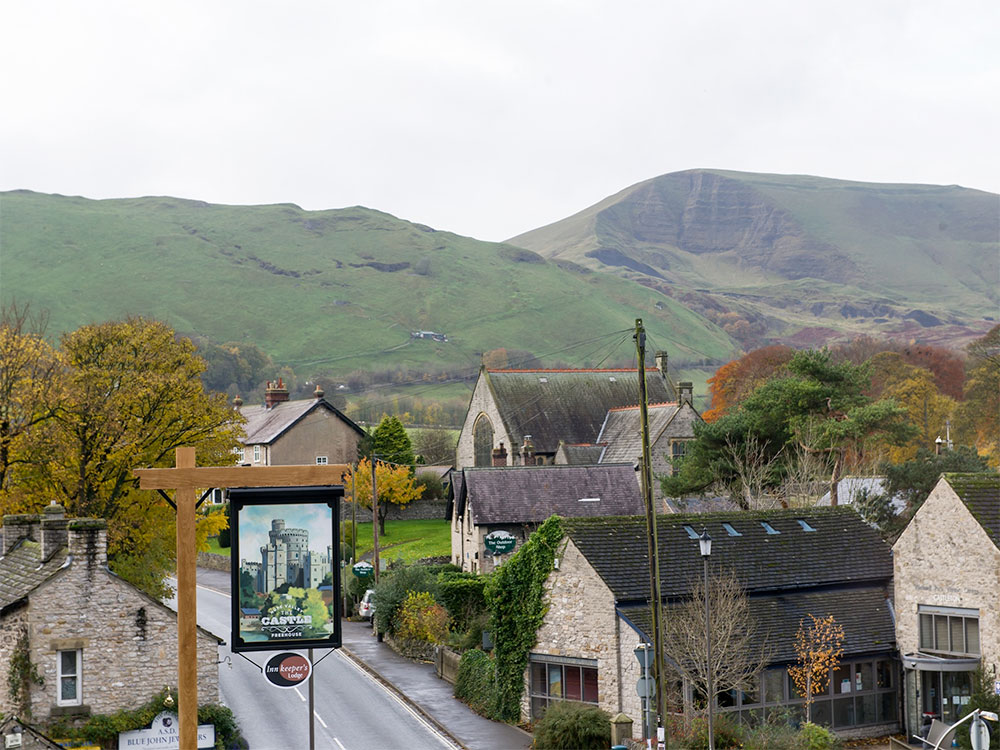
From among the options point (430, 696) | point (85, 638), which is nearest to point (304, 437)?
point (430, 696)

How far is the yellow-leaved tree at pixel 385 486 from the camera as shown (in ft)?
261

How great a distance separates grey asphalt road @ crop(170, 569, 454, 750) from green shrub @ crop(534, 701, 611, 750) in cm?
330

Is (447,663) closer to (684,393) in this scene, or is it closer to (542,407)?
(684,393)

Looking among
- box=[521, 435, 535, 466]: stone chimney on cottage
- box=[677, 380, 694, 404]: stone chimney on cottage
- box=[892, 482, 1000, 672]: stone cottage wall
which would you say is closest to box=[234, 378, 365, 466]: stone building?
box=[521, 435, 535, 466]: stone chimney on cottage

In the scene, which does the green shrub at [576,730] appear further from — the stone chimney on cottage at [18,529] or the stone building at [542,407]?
the stone building at [542,407]

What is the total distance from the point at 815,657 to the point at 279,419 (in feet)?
222

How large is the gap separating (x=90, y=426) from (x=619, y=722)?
20994 mm

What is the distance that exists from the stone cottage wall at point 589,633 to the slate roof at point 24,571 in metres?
13.4

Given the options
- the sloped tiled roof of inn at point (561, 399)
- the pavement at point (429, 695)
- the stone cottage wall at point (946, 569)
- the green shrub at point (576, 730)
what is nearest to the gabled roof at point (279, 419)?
the sloped tiled roof of inn at point (561, 399)

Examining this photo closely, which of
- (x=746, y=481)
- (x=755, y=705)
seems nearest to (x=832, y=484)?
(x=746, y=481)

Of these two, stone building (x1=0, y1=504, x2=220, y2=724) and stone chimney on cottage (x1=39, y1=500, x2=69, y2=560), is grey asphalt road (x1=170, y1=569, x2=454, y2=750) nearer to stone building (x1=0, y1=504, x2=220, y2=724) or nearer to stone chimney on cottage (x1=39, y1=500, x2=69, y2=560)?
stone building (x1=0, y1=504, x2=220, y2=724)

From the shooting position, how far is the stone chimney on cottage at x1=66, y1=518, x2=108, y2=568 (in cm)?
2578

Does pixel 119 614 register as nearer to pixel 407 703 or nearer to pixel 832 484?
pixel 407 703

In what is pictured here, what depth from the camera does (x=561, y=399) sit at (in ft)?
260
